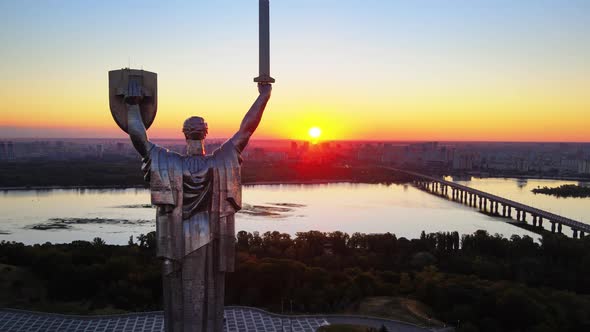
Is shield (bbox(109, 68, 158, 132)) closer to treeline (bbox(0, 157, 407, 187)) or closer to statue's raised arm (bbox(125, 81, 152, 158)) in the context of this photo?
statue's raised arm (bbox(125, 81, 152, 158))

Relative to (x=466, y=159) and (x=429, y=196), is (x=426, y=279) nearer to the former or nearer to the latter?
(x=429, y=196)

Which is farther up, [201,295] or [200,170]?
[200,170]

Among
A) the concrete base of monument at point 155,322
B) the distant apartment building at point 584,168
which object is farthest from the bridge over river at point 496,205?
the concrete base of monument at point 155,322

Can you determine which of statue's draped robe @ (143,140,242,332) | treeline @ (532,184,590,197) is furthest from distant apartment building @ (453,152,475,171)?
statue's draped robe @ (143,140,242,332)

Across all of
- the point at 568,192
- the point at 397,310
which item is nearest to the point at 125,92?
the point at 397,310

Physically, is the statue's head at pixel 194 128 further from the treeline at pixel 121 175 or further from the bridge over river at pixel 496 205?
the treeline at pixel 121 175

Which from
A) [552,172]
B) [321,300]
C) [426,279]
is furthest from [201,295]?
[552,172]
